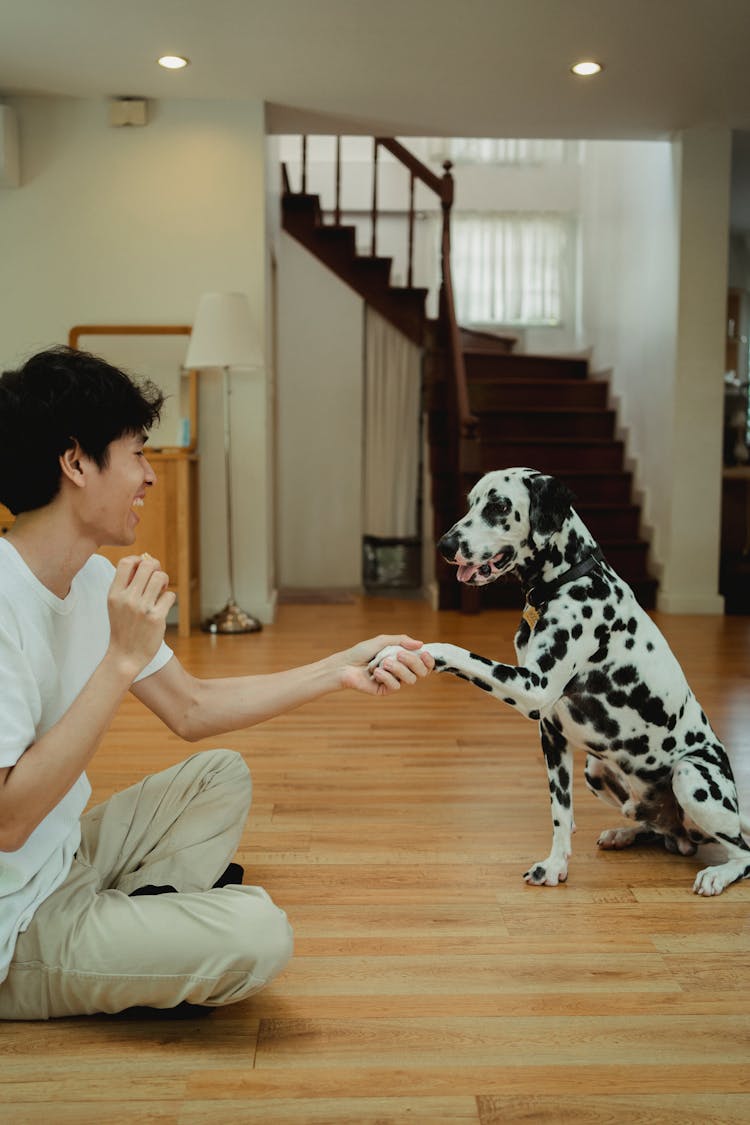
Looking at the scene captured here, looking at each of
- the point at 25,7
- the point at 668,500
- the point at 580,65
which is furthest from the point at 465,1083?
the point at 668,500

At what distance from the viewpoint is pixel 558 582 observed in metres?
2.00

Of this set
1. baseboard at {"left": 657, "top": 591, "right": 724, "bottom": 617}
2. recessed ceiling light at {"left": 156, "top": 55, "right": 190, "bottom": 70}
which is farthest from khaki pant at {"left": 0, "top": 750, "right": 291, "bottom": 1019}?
baseboard at {"left": 657, "top": 591, "right": 724, "bottom": 617}

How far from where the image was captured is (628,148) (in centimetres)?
699

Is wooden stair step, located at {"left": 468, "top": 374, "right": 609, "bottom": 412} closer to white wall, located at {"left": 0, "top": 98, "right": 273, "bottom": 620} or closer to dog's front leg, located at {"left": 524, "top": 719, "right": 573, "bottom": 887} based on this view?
white wall, located at {"left": 0, "top": 98, "right": 273, "bottom": 620}

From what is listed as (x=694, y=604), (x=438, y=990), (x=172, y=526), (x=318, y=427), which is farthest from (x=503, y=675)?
(x=318, y=427)

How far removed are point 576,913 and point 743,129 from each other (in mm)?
5520

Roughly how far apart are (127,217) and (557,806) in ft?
15.0

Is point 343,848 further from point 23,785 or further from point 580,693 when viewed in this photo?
point 23,785

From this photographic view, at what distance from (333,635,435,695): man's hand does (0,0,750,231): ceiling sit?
340 cm

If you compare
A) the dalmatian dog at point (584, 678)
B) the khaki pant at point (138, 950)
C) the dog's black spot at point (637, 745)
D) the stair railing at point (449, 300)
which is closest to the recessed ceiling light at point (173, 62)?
the stair railing at point (449, 300)

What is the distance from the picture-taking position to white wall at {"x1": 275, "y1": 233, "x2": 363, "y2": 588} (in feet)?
24.4

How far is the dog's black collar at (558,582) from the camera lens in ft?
6.56

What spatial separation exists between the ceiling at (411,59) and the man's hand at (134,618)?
3.68m

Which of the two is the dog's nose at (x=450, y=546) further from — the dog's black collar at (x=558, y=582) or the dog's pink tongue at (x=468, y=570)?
the dog's black collar at (x=558, y=582)
